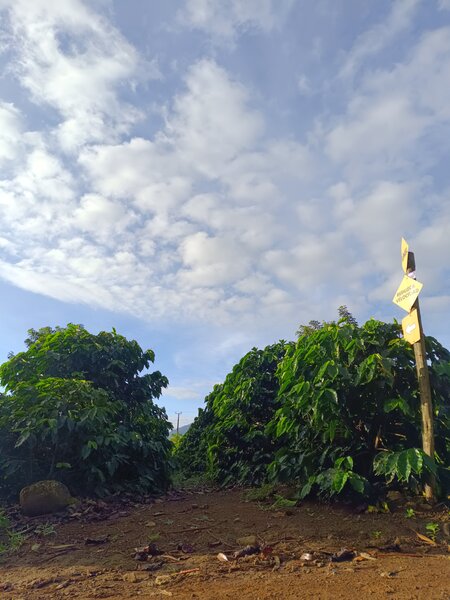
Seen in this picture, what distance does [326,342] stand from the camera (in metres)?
4.94

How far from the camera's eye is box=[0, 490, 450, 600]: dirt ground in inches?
102

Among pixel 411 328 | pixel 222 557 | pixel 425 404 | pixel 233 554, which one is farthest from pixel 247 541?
pixel 411 328

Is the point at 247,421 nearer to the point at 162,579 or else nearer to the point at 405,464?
the point at 405,464

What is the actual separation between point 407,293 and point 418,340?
507mm

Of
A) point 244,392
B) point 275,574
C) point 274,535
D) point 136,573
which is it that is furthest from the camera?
point 244,392

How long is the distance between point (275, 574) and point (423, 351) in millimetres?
2546

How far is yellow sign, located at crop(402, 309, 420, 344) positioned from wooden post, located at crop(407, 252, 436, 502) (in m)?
0.03

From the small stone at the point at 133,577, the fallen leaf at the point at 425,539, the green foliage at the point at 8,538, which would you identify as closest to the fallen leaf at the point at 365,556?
the fallen leaf at the point at 425,539

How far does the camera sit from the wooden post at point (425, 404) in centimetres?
420

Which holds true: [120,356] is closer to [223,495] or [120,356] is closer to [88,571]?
[223,495]

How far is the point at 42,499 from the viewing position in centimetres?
510

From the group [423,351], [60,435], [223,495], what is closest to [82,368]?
[60,435]

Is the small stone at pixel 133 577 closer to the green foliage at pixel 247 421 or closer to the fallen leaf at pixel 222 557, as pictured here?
the fallen leaf at pixel 222 557

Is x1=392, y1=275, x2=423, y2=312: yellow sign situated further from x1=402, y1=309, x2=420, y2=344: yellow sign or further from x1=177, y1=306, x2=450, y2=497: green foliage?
x1=177, y1=306, x2=450, y2=497: green foliage
